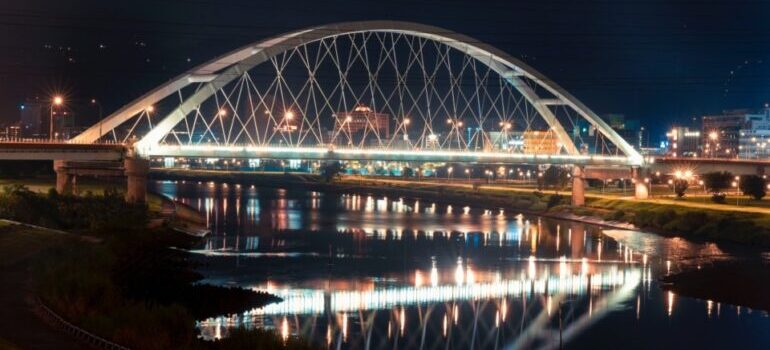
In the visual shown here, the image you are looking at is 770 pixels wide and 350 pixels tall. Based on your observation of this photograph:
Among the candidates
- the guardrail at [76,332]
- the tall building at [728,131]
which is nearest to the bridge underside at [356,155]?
the guardrail at [76,332]

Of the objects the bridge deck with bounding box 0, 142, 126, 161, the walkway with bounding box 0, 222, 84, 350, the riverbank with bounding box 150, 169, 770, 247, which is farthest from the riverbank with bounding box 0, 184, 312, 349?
the riverbank with bounding box 150, 169, 770, 247

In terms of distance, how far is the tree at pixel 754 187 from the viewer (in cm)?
6900

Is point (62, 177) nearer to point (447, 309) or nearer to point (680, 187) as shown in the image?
point (447, 309)

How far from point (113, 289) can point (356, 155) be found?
33.6m

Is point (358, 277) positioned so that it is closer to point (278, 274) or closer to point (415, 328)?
point (278, 274)

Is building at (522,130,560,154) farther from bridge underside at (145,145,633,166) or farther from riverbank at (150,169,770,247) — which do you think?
bridge underside at (145,145,633,166)

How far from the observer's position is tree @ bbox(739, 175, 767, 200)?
226 ft

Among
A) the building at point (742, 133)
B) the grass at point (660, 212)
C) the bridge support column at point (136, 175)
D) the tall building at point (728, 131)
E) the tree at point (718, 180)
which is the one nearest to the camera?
the bridge support column at point (136, 175)

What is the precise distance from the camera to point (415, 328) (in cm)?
2802

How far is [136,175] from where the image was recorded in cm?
5394

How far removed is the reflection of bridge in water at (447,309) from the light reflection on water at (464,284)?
5cm

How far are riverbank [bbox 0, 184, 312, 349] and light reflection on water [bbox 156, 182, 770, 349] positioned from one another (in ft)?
5.10

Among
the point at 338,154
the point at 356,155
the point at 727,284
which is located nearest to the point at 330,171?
the point at 356,155

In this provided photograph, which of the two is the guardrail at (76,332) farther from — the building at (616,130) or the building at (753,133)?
the building at (753,133)
